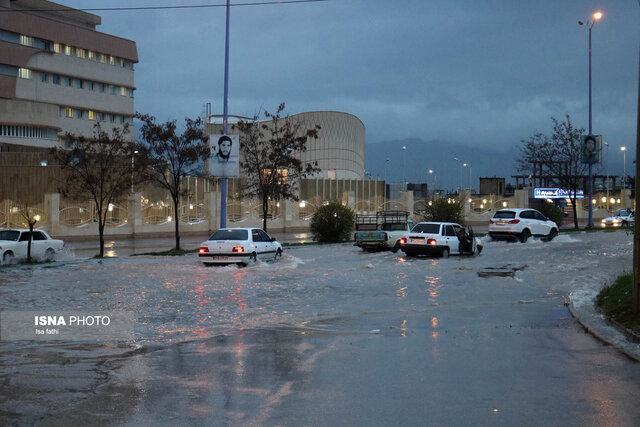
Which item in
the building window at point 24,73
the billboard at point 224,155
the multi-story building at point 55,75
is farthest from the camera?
the building window at point 24,73

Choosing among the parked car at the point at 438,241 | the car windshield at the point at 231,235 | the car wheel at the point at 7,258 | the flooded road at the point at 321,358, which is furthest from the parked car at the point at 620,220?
the car wheel at the point at 7,258

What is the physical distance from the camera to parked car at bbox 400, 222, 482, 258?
24.8m

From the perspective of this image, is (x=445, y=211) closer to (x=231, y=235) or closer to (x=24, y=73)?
(x=231, y=235)

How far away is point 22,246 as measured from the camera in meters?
23.1

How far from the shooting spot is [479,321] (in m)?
11.8

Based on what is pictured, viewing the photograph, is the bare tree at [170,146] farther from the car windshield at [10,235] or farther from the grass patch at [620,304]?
the grass patch at [620,304]

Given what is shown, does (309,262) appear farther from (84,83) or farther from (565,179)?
(84,83)

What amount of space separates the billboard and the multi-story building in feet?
133

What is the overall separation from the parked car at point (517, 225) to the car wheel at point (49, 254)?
20282mm

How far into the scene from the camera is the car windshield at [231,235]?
21781 mm

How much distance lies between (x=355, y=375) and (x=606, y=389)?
2.66m

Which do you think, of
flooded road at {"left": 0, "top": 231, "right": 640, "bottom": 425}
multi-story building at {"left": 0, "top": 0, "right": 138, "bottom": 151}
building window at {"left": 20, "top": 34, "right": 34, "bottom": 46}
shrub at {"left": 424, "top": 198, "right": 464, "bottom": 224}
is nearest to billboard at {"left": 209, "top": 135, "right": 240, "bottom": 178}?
flooded road at {"left": 0, "top": 231, "right": 640, "bottom": 425}

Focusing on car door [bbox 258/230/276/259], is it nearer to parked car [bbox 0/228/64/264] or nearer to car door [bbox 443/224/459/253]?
car door [bbox 443/224/459/253]

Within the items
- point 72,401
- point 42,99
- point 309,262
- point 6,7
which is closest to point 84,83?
point 42,99
